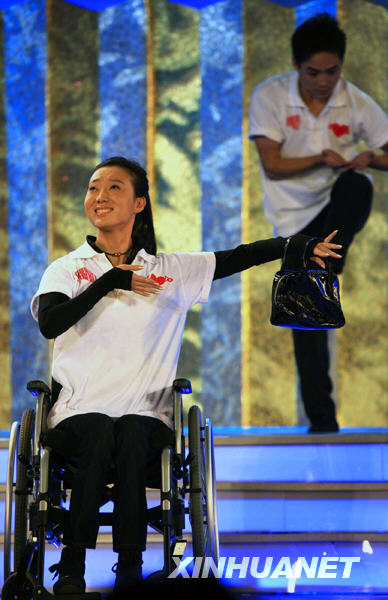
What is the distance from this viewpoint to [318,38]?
4176mm

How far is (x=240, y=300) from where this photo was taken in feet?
16.5

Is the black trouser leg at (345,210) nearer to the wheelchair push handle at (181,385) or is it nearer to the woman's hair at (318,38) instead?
the woman's hair at (318,38)

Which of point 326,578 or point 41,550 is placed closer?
point 41,550

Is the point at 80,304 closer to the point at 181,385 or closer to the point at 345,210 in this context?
the point at 181,385

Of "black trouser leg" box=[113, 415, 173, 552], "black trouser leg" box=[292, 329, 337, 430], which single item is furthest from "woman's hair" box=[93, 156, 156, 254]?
"black trouser leg" box=[292, 329, 337, 430]

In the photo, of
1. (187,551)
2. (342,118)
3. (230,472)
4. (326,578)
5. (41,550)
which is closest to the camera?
(41,550)

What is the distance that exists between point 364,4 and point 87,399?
3460mm

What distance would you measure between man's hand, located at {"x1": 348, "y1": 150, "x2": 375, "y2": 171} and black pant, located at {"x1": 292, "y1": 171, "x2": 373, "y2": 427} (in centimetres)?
5

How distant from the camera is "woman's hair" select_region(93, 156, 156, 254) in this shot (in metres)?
2.68

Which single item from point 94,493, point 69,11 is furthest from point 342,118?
point 94,493

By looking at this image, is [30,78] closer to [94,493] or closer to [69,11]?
[69,11]

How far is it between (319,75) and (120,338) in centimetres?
230

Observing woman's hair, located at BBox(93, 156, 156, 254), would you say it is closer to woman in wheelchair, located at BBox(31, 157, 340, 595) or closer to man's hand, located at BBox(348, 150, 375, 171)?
woman in wheelchair, located at BBox(31, 157, 340, 595)

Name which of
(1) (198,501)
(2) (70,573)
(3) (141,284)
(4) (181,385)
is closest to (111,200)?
(3) (141,284)
